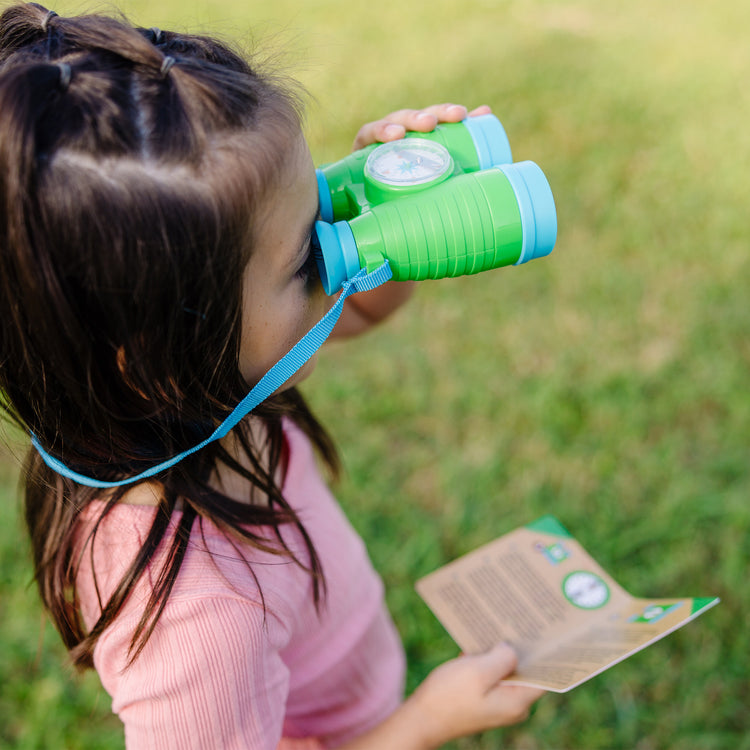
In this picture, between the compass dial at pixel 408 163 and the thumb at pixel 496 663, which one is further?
the thumb at pixel 496 663


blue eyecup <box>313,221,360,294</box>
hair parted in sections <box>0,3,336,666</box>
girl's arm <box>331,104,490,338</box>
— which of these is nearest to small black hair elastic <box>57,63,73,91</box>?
hair parted in sections <box>0,3,336,666</box>

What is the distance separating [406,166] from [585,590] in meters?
0.84

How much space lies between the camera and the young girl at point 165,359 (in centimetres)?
83

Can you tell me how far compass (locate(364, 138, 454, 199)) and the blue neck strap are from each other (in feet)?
0.47

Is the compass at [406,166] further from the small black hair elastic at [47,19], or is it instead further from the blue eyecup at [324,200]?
the small black hair elastic at [47,19]

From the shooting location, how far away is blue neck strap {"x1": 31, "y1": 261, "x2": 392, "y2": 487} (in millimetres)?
1033

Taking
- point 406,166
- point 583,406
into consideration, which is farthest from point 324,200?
point 583,406

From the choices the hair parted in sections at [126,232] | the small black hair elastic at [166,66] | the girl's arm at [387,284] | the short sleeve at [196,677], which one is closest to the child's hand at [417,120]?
the girl's arm at [387,284]

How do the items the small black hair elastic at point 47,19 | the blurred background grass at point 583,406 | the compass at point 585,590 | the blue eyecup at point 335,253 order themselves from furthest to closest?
the blurred background grass at point 583,406, the compass at point 585,590, the blue eyecup at point 335,253, the small black hair elastic at point 47,19

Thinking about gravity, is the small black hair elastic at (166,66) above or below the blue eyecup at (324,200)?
above

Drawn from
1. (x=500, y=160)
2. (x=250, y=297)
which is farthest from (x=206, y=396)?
(x=500, y=160)

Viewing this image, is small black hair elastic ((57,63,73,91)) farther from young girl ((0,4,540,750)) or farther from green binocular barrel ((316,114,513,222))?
green binocular barrel ((316,114,513,222))

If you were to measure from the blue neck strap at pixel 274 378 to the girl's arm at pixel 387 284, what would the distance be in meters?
0.34

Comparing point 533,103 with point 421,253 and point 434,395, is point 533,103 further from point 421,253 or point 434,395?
point 421,253
